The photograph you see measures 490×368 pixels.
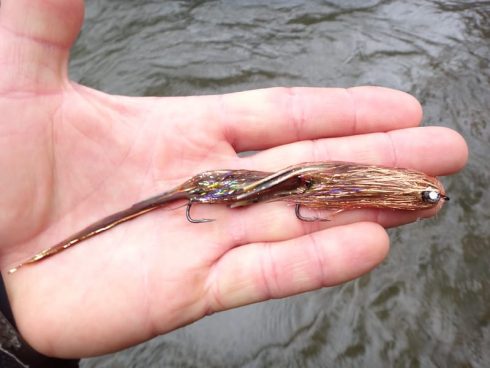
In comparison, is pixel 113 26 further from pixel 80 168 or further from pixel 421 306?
pixel 421 306

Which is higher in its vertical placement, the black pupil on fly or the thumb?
the thumb

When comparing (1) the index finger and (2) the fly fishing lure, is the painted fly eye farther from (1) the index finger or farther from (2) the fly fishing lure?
(1) the index finger

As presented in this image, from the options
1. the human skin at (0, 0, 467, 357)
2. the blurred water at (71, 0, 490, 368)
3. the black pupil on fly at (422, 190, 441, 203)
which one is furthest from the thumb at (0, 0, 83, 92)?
the black pupil on fly at (422, 190, 441, 203)

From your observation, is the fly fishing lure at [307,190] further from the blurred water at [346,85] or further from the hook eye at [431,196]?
the blurred water at [346,85]

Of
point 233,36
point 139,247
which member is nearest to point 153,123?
point 139,247

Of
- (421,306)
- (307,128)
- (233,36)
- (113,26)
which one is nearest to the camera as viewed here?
(307,128)

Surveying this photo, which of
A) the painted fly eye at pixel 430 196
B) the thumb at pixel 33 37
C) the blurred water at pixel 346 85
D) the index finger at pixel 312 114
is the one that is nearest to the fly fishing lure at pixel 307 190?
the painted fly eye at pixel 430 196
